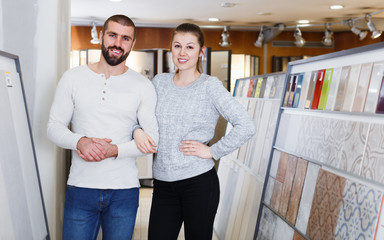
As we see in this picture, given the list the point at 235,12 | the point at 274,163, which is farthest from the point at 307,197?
the point at 235,12

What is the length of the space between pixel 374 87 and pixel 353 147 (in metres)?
0.27

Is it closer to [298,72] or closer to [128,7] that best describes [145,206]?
[298,72]

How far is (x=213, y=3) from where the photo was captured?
24.0ft

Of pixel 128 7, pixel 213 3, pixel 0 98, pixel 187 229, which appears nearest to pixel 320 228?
pixel 187 229

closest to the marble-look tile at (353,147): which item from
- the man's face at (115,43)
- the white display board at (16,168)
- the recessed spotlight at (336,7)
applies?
the man's face at (115,43)

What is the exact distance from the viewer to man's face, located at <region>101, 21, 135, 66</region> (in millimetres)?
Result: 1788

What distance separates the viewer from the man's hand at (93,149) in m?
1.64

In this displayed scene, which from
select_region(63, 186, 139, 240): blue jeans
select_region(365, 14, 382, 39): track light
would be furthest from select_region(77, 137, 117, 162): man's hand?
select_region(365, 14, 382, 39): track light

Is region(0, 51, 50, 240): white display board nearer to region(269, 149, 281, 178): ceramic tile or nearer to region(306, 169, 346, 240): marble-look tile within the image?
region(306, 169, 346, 240): marble-look tile

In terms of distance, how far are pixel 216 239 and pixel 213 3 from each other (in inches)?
186

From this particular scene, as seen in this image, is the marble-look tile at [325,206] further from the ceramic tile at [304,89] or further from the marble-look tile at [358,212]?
the ceramic tile at [304,89]

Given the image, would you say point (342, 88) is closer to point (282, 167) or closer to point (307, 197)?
point (307, 197)

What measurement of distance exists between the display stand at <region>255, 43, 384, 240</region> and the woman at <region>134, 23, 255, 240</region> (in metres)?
0.45

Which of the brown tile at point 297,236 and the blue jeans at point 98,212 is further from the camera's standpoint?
the brown tile at point 297,236
